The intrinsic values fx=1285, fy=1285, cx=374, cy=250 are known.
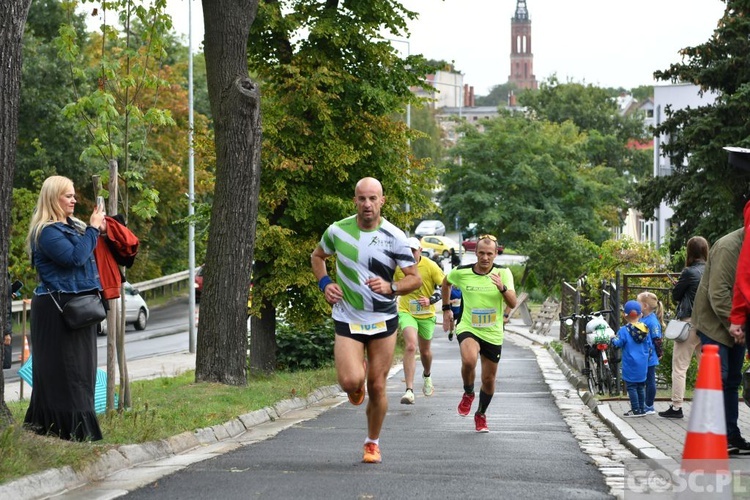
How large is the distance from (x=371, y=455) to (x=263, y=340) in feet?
39.9

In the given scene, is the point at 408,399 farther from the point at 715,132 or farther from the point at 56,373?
the point at 715,132

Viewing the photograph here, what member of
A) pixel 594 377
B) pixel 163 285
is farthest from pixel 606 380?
pixel 163 285

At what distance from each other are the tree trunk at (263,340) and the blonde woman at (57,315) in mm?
11658

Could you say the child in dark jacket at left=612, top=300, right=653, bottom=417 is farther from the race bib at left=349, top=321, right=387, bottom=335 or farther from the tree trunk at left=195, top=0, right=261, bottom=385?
the tree trunk at left=195, top=0, right=261, bottom=385

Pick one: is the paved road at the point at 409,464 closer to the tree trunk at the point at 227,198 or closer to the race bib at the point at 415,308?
the race bib at the point at 415,308

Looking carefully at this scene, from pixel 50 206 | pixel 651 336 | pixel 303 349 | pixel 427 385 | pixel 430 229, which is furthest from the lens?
pixel 430 229

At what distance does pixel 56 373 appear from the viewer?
898 centimetres

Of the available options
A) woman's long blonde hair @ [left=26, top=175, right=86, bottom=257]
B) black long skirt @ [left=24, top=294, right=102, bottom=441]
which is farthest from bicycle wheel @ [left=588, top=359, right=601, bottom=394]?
woman's long blonde hair @ [left=26, top=175, right=86, bottom=257]

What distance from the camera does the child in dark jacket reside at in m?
13.0

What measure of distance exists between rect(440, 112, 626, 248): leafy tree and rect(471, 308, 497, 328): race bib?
5359cm

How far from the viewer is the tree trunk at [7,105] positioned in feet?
28.2

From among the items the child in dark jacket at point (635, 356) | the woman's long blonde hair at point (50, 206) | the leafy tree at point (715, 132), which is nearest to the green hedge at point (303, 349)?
the child in dark jacket at point (635, 356)

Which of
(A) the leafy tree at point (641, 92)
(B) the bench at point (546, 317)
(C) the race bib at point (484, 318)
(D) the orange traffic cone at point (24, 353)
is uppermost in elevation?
(A) the leafy tree at point (641, 92)

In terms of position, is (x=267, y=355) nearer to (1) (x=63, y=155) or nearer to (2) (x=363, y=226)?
(2) (x=363, y=226)
